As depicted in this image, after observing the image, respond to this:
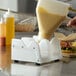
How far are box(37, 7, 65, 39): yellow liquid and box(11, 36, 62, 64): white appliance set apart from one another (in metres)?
0.04

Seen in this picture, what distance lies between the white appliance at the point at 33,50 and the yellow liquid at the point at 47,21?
39 mm

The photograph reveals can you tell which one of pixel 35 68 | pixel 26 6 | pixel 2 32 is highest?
pixel 26 6

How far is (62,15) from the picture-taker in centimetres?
94

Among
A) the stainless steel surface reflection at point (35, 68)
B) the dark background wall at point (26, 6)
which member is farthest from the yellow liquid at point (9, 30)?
the dark background wall at point (26, 6)

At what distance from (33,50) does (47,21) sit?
127mm

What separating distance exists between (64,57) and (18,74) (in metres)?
0.34

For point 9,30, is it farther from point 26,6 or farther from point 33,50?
point 26,6

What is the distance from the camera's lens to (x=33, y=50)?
34.8 inches

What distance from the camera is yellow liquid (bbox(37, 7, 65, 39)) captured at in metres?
0.91

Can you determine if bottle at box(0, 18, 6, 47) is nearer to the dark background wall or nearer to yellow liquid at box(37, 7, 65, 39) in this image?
yellow liquid at box(37, 7, 65, 39)

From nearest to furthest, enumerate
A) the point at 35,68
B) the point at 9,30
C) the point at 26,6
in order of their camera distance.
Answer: the point at 35,68
the point at 9,30
the point at 26,6

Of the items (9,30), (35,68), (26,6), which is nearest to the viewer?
(35,68)

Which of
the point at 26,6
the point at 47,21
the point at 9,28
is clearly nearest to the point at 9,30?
the point at 9,28

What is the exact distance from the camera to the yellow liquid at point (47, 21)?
915mm
